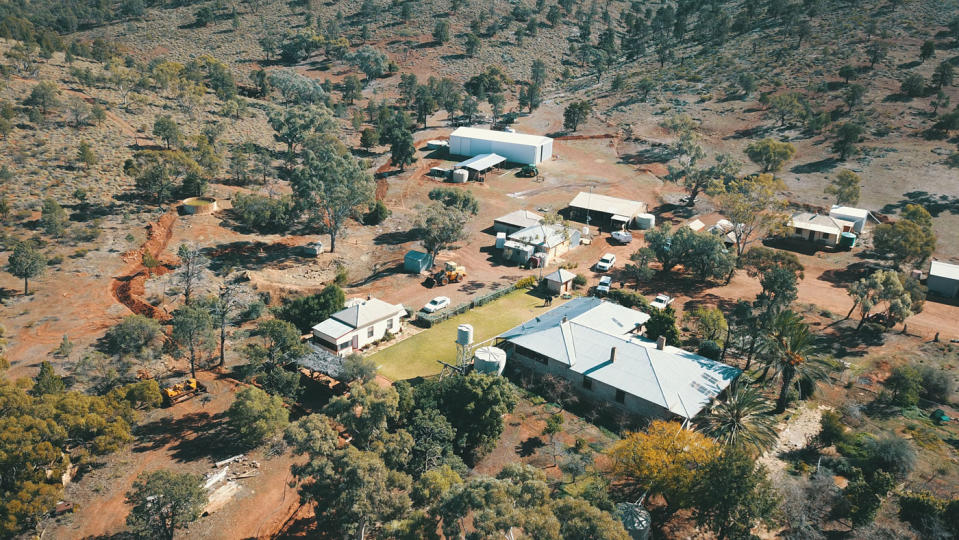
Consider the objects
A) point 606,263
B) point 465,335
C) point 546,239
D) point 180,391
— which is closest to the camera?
point 180,391

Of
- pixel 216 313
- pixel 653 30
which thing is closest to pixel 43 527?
pixel 216 313

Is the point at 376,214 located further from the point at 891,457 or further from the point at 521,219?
the point at 891,457

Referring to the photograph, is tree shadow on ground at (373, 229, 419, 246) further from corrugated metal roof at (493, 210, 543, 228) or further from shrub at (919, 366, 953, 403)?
shrub at (919, 366, 953, 403)

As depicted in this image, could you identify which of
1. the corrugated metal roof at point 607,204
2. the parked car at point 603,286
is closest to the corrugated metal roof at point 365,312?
the parked car at point 603,286

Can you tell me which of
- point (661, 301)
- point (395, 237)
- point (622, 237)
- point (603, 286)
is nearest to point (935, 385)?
point (661, 301)

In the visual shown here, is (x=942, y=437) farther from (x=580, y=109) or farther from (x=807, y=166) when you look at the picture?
(x=580, y=109)

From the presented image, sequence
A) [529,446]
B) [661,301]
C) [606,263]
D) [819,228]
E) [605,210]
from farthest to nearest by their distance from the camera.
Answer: [605,210] < [819,228] < [606,263] < [661,301] < [529,446]

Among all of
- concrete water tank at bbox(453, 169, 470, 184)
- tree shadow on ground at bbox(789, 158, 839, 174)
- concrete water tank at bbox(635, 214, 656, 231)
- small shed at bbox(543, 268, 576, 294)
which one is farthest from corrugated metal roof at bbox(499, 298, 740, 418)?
tree shadow on ground at bbox(789, 158, 839, 174)
